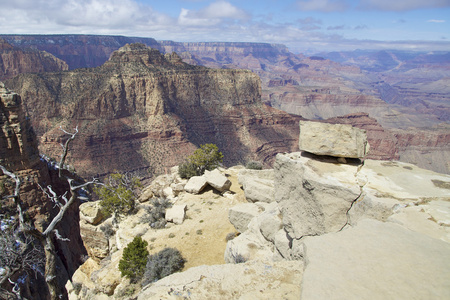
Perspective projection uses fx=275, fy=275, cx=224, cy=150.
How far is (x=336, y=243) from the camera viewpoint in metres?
5.45

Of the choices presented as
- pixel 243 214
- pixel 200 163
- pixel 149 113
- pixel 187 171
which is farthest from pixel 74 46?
pixel 243 214

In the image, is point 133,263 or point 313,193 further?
point 133,263

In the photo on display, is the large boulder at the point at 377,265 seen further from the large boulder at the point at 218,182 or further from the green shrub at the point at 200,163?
the green shrub at the point at 200,163

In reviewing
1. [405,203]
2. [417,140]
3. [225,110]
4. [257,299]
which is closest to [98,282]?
[257,299]

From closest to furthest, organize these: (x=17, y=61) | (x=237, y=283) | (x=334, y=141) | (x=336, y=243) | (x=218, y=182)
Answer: (x=336, y=243) → (x=237, y=283) → (x=334, y=141) → (x=218, y=182) → (x=17, y=61)

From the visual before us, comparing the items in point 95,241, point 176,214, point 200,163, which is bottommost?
point 95,241

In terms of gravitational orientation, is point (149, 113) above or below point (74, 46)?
below

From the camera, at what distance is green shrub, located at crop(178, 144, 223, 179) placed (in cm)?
2008

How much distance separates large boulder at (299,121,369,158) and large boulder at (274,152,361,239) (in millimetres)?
381

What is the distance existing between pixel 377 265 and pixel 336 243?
845 millimetres

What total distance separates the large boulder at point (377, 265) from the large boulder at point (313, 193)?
121cm

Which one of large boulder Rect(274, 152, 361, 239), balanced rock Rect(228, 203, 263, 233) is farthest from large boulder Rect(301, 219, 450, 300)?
balanced rock Rect(228, 203, 263, 233)

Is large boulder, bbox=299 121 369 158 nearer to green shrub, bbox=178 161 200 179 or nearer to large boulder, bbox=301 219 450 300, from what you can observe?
large boulder, bbox=301 219 450 300

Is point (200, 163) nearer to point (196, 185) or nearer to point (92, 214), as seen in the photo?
point (196, 185)
